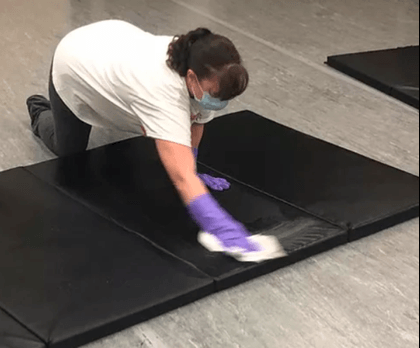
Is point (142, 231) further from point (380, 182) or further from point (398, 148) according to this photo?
point (398, 148)

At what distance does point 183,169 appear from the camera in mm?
2266

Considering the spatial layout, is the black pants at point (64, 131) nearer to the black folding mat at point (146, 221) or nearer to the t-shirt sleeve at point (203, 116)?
the black folding mat at point (146, 221)

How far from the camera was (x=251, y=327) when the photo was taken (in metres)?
2.14

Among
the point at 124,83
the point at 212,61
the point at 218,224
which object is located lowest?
the point at 218,224

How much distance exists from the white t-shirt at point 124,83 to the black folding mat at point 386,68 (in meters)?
1.32

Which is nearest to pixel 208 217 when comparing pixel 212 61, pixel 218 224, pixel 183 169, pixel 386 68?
pixel 218 224

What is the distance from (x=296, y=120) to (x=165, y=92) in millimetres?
1145

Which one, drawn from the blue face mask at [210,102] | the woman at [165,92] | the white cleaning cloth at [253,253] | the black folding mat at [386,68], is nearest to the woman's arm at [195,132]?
the woman at [165,92]

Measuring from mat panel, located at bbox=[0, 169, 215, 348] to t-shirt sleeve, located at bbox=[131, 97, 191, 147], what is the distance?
0.31 meters

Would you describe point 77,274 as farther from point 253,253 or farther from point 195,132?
point 195,132

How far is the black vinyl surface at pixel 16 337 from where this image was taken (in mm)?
1920

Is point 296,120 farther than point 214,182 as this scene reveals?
Yes

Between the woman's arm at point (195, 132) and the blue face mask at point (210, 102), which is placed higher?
the blue face mask at point (210, 102)

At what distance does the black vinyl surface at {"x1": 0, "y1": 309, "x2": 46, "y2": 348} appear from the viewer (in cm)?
192
